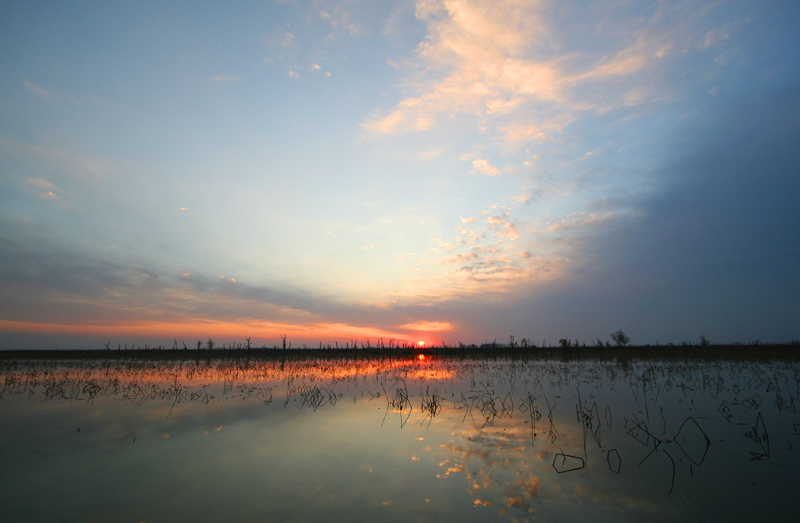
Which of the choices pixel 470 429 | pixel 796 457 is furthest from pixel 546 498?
pixel 796 457

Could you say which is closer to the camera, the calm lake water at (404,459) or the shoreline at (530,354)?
the calm lake water at (404,459)

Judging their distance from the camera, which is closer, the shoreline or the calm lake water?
the calm lake water

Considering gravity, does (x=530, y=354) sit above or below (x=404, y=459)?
below

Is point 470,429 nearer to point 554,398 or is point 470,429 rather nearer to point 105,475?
point 554,398

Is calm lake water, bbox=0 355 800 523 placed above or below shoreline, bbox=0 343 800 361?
above

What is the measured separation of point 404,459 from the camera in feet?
22.4

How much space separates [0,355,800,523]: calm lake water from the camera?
16.0 feet

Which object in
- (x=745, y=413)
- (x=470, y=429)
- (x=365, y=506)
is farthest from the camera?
(x=745, y=413)

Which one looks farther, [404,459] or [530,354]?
[530,354]

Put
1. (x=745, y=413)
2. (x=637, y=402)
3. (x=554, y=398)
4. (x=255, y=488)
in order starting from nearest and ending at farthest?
(x=255, y=488), (x=745, y=413), (x=637, y=402), (x=554, y=398)

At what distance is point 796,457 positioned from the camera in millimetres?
6621

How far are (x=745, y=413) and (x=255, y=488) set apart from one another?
12.8m

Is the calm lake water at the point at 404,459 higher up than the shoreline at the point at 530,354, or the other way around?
the calm lake water at the point at 404,459

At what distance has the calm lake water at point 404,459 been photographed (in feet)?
16.0
